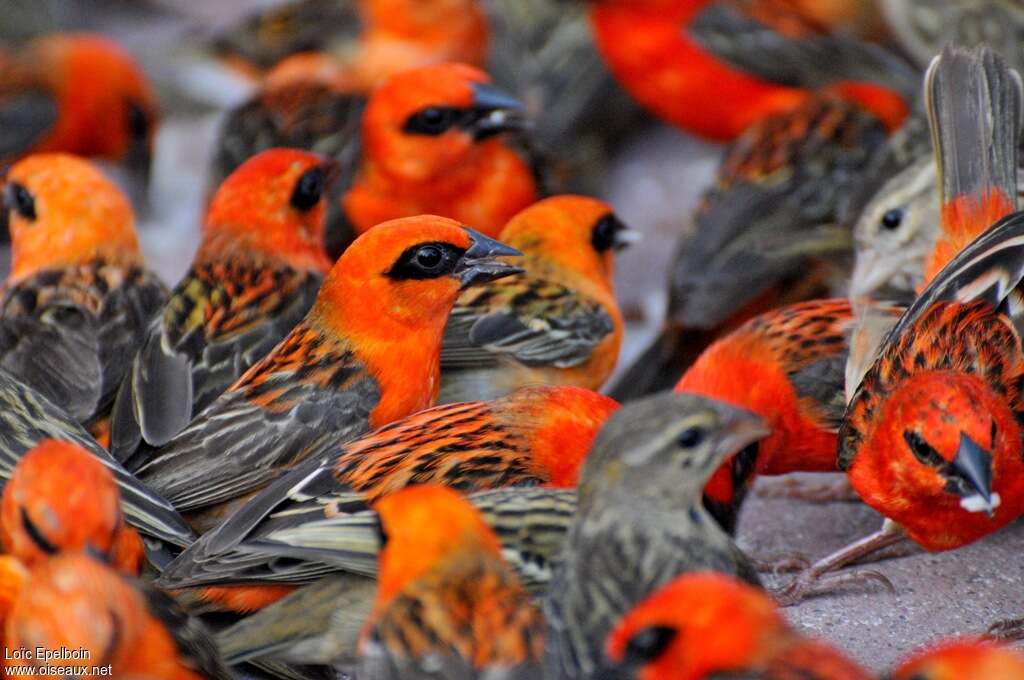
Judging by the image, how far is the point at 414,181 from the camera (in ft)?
21.4

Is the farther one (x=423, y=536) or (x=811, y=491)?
(x=811, y=491)

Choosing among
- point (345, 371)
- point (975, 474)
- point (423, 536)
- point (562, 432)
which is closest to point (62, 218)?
point (345, 371)

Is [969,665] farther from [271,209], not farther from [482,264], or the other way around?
[271,209]

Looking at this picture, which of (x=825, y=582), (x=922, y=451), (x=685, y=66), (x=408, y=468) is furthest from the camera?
(x=685, y=66)

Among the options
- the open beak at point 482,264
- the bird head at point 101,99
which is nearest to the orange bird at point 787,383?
the open beak at point 482,264

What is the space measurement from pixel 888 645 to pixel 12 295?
3.38 m

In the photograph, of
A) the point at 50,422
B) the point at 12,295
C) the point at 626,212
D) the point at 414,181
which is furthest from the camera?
the point at 626,212

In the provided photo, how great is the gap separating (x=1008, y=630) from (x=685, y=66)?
13.4 ft

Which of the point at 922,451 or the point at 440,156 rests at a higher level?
the point at 922,451

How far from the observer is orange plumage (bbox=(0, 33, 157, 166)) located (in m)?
8.02

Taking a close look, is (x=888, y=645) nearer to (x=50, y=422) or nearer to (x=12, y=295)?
(x=50, y=422)

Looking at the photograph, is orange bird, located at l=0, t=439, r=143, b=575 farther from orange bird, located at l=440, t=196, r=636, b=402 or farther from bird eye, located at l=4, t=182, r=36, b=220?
bird eye, located at l=4, t=182, r=36, b=220

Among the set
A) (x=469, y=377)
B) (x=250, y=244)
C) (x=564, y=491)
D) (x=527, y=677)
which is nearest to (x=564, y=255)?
(x=469, y=377)

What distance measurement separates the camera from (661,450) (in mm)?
3453
